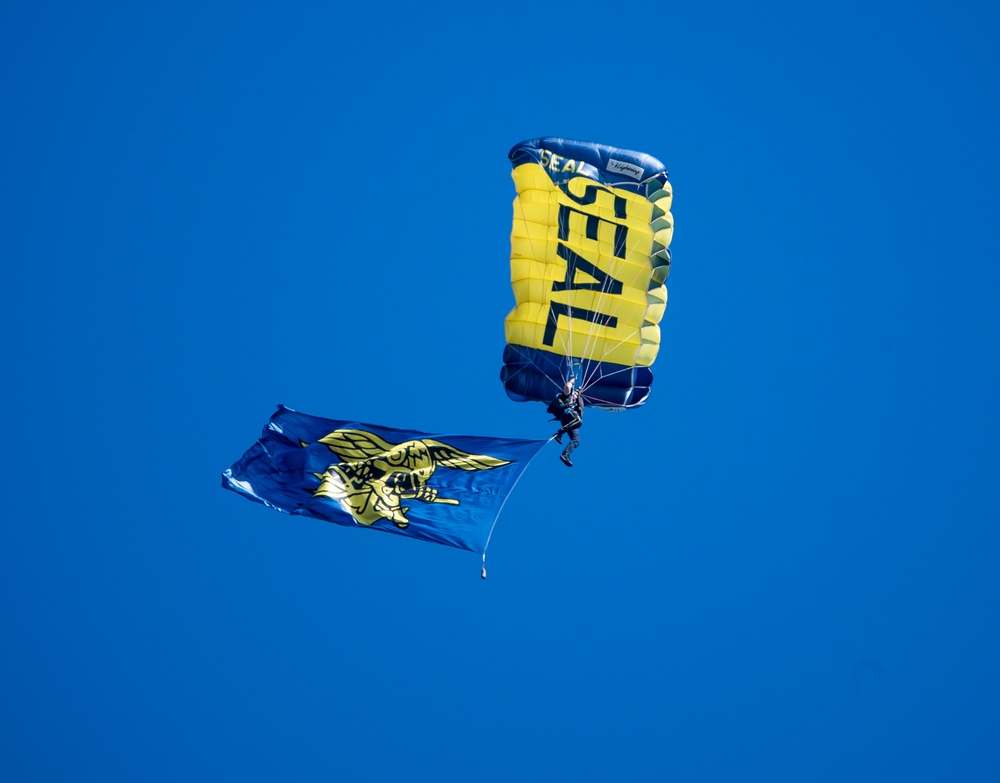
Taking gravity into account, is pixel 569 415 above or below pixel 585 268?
below

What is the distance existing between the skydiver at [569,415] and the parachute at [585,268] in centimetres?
52

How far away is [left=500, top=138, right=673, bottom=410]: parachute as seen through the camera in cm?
2892

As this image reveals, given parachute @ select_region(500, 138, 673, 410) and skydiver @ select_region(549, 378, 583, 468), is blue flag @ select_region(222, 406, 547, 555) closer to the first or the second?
skydiver @ select_region(549, 378, 583, 468)

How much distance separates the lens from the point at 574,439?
1113 inches

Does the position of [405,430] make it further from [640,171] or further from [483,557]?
[640,171]

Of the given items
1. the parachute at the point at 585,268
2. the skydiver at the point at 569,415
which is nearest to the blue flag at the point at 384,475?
the skydiver at the point at 569,415

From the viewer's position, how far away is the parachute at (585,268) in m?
28.9

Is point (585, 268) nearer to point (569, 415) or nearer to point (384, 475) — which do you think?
point (569, 415)

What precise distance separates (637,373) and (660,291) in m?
1.26

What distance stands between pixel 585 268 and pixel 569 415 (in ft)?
7.63

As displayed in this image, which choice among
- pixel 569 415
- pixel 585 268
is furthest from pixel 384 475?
pixel 585 268

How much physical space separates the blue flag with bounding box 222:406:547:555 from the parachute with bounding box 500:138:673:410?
189 centimetres

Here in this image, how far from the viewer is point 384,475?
2842 cm

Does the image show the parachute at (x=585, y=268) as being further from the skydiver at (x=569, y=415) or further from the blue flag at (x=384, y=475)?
the blue flag at (x=384, y=475)
